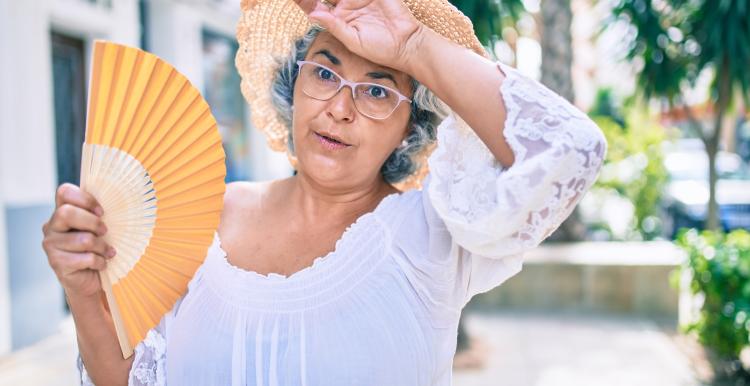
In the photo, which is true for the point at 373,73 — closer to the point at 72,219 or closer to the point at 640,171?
the point at 72,219

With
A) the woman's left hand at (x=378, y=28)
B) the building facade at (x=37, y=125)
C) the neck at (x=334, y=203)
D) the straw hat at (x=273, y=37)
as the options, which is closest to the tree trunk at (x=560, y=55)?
the building facade at (x=37, y=125)

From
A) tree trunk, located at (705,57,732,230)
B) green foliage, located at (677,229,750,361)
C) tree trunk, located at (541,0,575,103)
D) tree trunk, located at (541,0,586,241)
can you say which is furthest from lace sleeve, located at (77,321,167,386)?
tree trunk, located at (705,57,732,230)

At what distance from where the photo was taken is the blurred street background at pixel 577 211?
432 cm

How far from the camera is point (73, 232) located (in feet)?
3.87

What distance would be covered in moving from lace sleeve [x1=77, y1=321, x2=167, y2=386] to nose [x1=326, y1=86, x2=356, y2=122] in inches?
25.2

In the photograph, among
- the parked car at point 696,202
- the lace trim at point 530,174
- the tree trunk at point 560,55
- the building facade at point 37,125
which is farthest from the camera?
the parked car at point 696,202

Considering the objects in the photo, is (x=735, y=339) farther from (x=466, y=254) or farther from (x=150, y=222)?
(x=150, y=222)

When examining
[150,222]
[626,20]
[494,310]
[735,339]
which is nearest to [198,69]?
[494,310]

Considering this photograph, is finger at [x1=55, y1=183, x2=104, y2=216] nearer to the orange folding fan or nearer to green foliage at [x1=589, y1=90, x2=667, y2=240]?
the orange folding fan

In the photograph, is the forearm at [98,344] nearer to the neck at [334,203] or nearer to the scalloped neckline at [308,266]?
the scalloped neckline at [308,266]

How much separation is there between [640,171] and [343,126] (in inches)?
319

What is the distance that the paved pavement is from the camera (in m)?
4.36

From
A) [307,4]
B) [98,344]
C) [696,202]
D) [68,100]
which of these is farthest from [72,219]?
[696,202]

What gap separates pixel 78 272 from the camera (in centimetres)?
123
